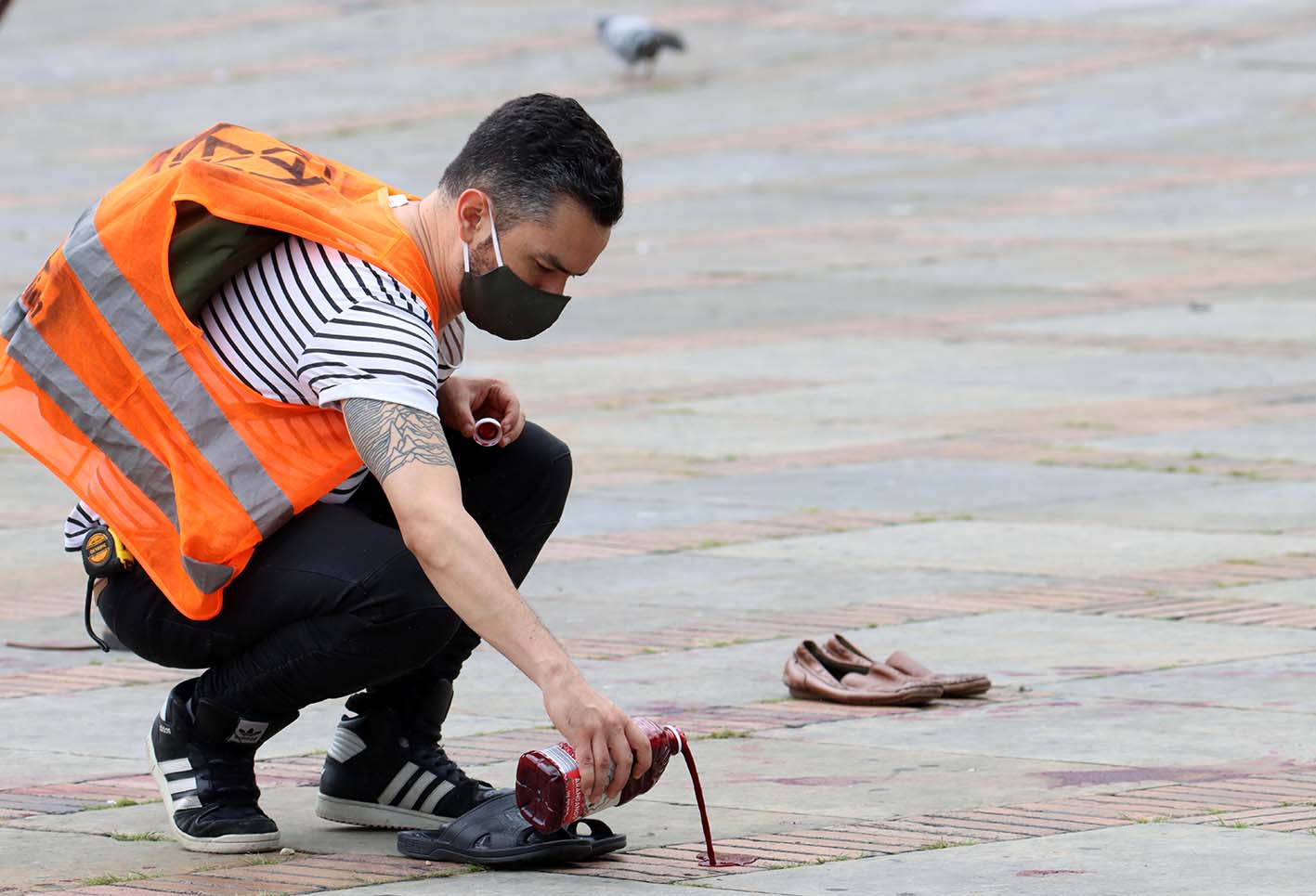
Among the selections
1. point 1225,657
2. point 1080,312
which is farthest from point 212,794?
point 1080,312

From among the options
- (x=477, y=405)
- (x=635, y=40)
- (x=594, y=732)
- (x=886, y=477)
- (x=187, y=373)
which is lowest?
(x=886, y=477)

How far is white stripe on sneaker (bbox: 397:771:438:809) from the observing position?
14.6 feet

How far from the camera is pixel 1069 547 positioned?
23.2 ft

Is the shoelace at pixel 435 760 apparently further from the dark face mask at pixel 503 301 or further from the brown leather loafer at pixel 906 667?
the brown leather loafer at pixel 906 667

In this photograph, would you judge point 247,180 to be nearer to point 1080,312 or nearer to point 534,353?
point 534,353

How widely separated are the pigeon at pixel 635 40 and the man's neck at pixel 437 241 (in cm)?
1830

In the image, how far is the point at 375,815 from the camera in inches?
175

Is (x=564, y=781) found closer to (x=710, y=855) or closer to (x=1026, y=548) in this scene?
(x=710, y=855)

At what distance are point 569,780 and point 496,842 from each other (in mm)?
367

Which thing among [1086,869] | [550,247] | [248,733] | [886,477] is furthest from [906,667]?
[886,477]

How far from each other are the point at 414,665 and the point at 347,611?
0.17 meters

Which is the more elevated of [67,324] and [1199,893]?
[67,324]

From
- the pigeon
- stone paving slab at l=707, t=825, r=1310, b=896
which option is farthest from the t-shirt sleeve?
the pigeon

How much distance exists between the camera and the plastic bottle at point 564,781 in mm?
3797
